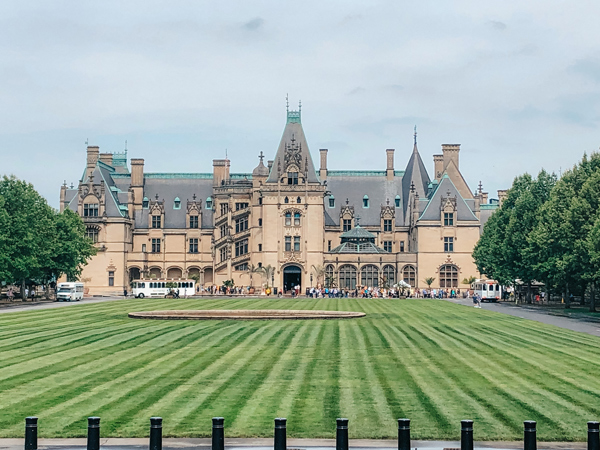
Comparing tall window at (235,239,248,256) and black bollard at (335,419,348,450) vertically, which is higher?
tall window at (235,239,248,256)

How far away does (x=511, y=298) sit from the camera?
109 m

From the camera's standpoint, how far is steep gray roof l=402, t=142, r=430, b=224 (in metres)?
128

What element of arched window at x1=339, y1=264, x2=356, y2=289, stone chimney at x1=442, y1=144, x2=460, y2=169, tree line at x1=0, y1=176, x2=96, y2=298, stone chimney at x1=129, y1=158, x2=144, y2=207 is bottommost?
arched window at x1=339, y1=264, x2=356, y2=289

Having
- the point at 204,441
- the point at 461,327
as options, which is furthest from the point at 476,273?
the point at 204,441

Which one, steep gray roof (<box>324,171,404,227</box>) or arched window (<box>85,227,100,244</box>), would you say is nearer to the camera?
arched window (<box>85,227,100,244</box>)

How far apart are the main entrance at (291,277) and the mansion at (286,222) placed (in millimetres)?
236

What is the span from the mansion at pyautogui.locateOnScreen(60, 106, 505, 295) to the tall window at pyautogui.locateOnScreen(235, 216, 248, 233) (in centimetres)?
15

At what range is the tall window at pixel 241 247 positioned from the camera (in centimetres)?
12031

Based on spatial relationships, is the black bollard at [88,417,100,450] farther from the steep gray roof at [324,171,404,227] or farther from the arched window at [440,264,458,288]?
the steep gray roof at [324,171,404,227]

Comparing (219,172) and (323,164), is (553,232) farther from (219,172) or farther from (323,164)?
(219,172)

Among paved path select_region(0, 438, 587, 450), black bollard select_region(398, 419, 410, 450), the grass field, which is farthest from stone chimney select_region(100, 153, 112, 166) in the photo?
black bollard select_region(398, 419, 410, 450)

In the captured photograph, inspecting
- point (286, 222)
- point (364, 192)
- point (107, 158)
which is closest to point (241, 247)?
point (286, 222)

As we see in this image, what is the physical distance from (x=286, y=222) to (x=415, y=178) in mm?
21986

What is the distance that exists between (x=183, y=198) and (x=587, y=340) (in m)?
98.0
